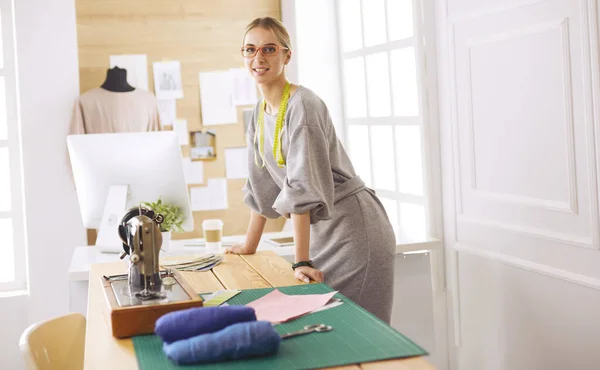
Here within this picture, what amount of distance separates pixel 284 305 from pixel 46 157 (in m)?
2.89

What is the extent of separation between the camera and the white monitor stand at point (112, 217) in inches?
118

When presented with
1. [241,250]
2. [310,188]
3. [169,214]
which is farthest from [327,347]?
[169,214]

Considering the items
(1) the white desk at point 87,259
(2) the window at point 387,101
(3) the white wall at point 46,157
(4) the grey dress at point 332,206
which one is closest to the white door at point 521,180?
(2) the window at point 387,101

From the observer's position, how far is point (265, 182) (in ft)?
8.62

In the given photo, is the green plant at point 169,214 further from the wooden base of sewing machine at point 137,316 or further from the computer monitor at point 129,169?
the wooden base of sewing machine at point 137,316

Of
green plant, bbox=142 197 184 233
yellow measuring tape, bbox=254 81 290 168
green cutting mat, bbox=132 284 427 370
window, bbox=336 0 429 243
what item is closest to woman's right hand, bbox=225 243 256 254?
yellow measuring tape, bbox=254 81 290 168

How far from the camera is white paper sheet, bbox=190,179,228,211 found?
5.08 m

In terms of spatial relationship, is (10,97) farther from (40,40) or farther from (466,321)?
(466,321)

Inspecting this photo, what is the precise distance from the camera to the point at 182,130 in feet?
16.4

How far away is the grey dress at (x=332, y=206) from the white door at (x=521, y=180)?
2.05 feet

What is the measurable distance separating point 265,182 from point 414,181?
5.25 ft

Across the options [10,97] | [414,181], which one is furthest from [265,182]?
[10,97]

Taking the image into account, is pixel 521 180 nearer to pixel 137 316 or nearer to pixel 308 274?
pixel 308 274

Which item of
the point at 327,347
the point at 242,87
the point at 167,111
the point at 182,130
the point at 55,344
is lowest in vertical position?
the point at 55,344
